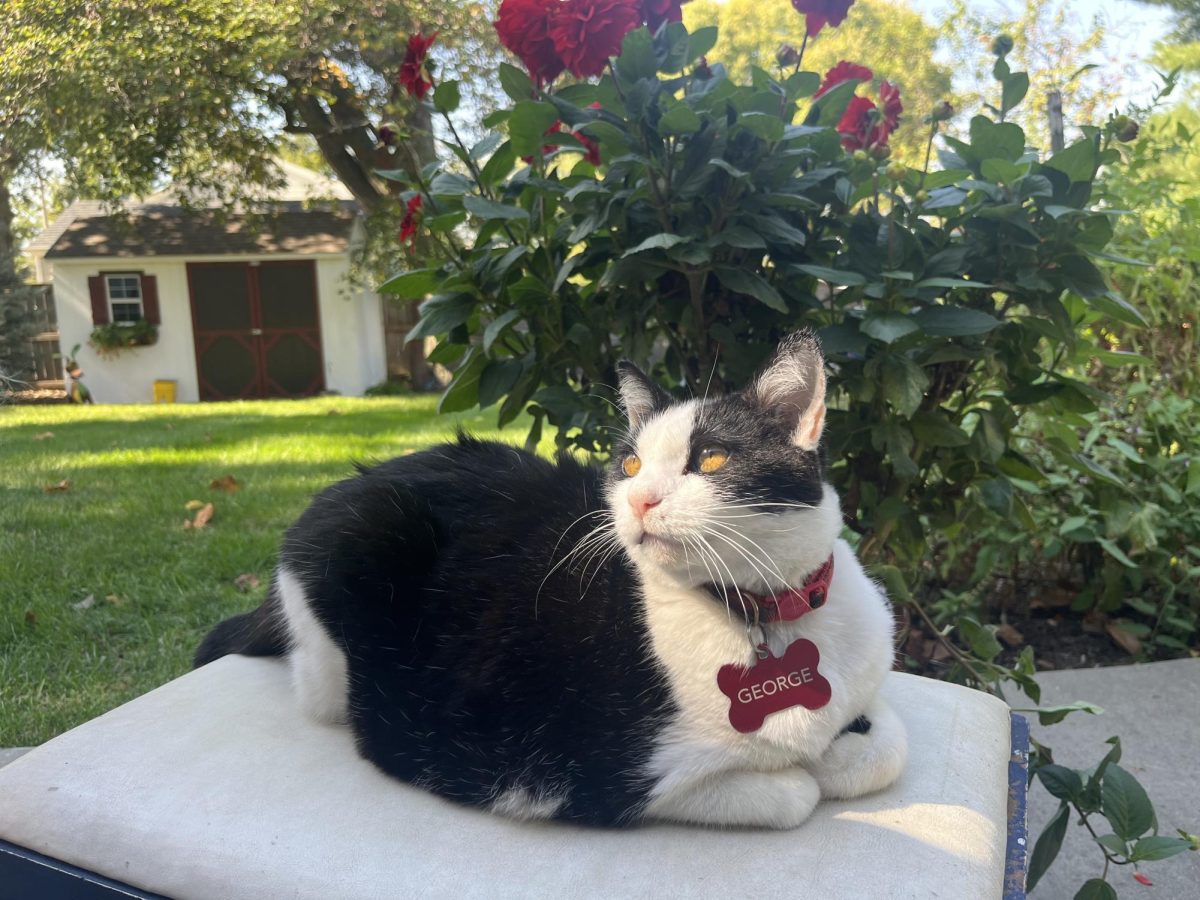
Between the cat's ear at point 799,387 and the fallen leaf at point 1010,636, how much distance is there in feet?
6.64

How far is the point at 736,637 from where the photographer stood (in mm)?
970

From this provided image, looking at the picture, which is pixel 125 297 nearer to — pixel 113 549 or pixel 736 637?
pixel 113 549

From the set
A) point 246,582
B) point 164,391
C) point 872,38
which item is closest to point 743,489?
point 246,582

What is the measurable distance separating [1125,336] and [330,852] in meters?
2.83

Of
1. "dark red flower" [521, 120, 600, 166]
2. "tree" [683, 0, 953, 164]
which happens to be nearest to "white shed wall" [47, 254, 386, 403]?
"tree" [683, 0, 953, 164]

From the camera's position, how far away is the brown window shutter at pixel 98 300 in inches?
280

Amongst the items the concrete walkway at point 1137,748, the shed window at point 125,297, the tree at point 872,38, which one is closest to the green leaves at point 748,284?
the concrete walkway at point 1137,748

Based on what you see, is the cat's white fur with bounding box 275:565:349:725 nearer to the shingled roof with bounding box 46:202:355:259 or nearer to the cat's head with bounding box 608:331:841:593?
the cat's head with bounding box 608:331:841:593

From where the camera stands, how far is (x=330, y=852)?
950mm

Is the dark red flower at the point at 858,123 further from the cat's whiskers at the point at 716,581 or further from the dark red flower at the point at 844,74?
the cat's whiskers at the point at 716,581

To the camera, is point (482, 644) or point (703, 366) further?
point (703, 366)

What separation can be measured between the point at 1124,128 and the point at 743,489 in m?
0.90

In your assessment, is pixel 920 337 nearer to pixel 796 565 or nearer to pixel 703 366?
pixel 703 366

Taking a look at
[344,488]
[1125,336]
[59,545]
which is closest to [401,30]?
[59,545]
